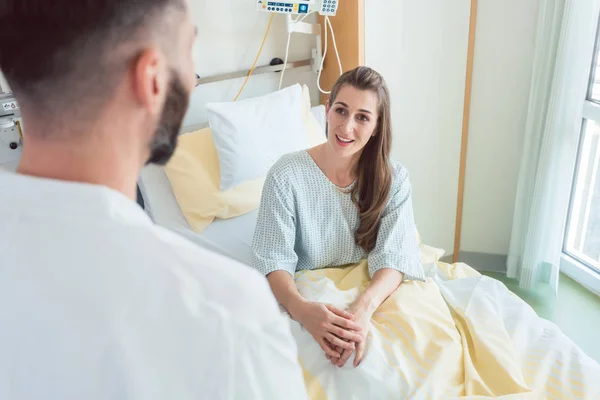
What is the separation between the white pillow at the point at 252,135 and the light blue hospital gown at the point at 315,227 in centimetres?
34

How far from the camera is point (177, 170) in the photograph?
6.33ft

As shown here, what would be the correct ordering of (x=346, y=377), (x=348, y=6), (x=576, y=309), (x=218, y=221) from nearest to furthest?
(x=346, y=377)
(x=218, y=221)
(x=348, y=6)
(x=576, y=309)

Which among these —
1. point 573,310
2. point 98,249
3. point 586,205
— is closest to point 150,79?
point 98,249

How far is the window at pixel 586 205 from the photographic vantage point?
8.00 ft

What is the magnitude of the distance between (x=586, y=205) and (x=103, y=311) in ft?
8.51

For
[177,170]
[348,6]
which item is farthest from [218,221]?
[348,6]

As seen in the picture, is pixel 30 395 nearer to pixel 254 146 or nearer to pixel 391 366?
pixel 391 366

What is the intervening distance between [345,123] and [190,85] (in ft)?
3.14

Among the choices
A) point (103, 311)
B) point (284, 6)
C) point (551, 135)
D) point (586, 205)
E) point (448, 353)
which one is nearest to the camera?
point (103, 311)

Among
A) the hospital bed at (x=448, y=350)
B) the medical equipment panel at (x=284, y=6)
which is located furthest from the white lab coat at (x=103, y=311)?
the medical equipment panel at (x=284, y=6)

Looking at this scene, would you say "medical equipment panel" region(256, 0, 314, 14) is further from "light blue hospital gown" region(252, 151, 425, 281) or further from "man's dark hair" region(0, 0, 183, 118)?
"man's dark hair" region(0, 0, 183, 118)

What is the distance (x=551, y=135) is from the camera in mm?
2150

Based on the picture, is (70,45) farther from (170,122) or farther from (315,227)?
(315,227)

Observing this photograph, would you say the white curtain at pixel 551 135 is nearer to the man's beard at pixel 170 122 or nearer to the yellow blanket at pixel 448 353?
the yellow blanket at pixel 448 353
